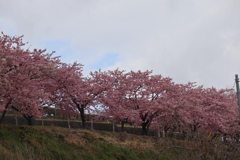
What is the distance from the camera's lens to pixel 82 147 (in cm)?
1152

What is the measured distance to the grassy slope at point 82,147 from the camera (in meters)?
8.23

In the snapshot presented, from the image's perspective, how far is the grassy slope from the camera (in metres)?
8.23

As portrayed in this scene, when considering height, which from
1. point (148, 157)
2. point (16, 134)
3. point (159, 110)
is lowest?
point (148, 157)

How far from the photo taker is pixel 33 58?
15.0 metres

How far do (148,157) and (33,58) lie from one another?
8593 millimetres

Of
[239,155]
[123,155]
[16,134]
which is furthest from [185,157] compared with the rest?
[16,134]

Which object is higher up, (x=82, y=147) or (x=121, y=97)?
(x=121, y=97)

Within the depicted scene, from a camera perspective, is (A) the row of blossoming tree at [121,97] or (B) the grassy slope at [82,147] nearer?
(B) the grassy slope at [82,147]

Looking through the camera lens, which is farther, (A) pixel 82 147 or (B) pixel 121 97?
(B) pixel 121 97

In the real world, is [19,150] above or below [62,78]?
below

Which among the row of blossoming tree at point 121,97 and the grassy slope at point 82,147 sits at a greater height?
the row of blossoming tree at point 121,97

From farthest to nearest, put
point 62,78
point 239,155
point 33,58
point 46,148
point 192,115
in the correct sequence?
point 192,115 < point 62,78 < point 33,58 < point 46,148 < point 239,155

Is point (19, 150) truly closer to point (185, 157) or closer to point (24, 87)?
point (24, 87)

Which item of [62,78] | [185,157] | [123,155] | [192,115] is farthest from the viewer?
[192,115]
